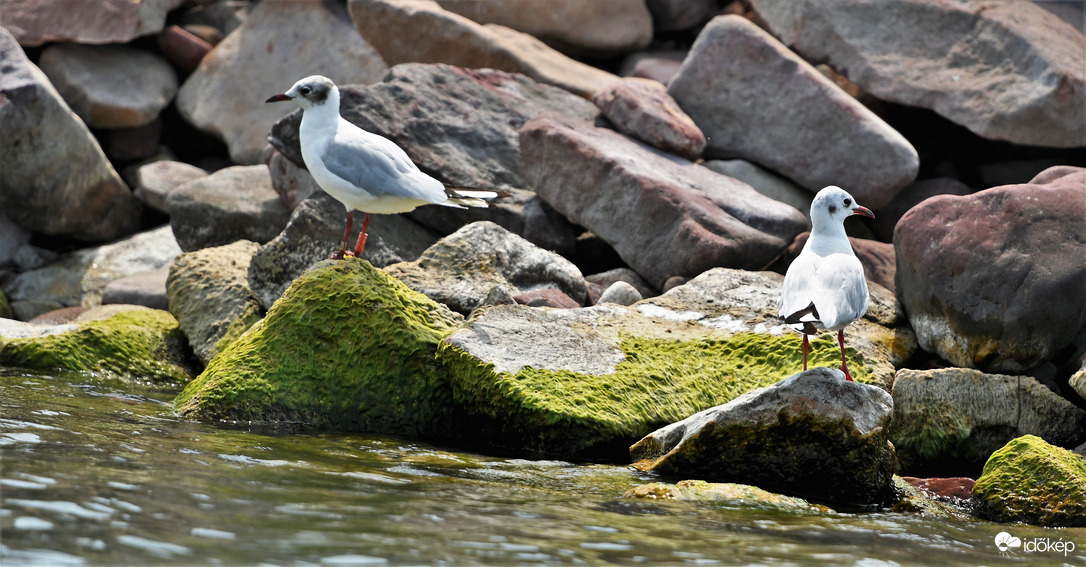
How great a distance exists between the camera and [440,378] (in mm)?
7043

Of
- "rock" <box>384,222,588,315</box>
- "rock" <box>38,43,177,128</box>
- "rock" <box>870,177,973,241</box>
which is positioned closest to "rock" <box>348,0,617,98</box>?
"rock" <box>38,43,177,128</box>

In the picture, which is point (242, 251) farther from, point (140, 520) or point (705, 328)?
point (140, 520)

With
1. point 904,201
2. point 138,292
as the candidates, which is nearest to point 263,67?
point 138,292

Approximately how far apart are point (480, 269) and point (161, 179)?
6137 millimetres

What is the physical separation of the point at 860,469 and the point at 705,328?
6.43ft

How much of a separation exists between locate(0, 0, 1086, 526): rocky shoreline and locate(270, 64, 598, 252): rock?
0.03 meters

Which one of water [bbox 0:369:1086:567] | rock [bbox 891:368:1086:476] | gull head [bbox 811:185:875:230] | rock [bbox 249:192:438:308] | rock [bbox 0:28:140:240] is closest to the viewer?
water [bbox 0:369:1086:567]

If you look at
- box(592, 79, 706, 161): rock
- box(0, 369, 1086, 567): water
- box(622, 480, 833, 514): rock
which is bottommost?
box(0, 369, 1086, 567): water

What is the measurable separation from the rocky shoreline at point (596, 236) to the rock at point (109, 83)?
4 cm

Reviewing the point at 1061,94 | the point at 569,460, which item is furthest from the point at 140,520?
the point at 1061,94

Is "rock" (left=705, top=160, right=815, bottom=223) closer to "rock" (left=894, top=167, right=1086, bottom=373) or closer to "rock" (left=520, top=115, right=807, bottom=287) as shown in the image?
"rock" (left=520, top=115, right=807, bottom=287)

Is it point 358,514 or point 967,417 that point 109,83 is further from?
point 967,417

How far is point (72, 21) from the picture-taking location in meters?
13.5

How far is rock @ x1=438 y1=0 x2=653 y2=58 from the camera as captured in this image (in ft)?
45.5
